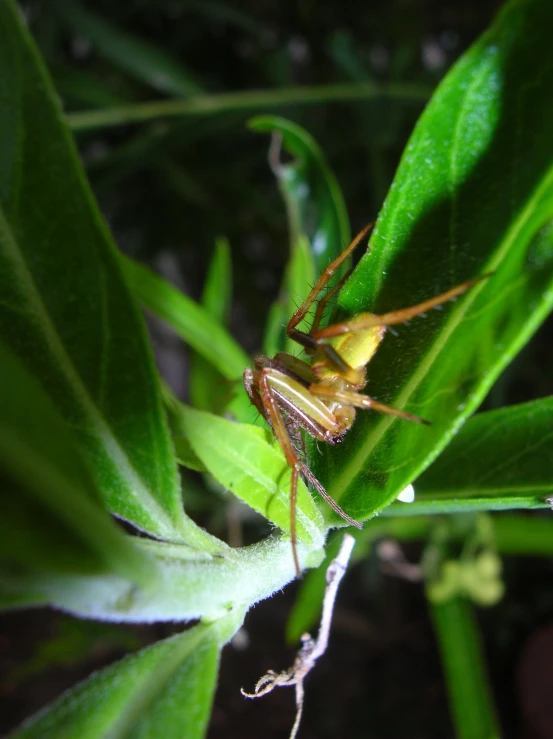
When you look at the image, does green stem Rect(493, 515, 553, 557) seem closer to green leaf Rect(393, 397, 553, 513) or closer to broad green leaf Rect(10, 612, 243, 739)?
green leaf Rect(393, 397, 553, 513)

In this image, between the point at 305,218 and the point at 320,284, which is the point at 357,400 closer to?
the point at 320,284

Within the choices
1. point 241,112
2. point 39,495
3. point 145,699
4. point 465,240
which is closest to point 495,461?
point 465,240

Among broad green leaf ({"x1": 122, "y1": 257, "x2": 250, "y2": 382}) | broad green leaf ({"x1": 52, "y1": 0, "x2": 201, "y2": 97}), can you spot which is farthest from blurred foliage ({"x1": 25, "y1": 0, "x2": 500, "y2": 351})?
broad green leaf ({"x1": 122, "y1": 257, "x2": 250, "y2": 382})

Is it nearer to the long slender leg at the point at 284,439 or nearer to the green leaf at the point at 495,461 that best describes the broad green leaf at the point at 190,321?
the long slender leg at the point at 284,439

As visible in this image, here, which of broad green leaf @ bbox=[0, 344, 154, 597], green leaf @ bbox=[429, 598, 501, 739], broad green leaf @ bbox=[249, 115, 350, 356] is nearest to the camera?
broad green leaf @ bbox=[0, 344, 154, 597]

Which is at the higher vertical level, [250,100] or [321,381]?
[250,100]

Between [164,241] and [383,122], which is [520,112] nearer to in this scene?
[383,122]
